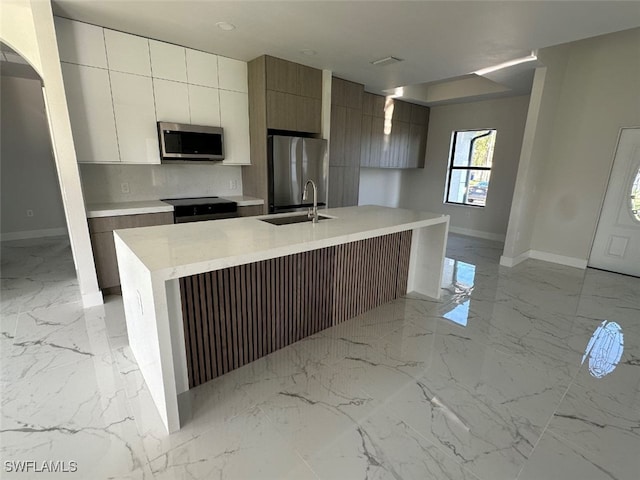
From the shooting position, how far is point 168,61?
3.34 metres

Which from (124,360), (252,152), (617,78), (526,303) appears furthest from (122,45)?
(617,78)

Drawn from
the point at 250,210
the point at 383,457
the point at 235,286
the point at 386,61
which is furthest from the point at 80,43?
the point at 383,457

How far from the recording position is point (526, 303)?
10.9 ft

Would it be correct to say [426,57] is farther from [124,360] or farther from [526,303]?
[124,360]

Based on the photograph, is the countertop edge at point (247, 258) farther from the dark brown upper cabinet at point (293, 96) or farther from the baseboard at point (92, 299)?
the dark brown upper cabinet at point (293, 96)

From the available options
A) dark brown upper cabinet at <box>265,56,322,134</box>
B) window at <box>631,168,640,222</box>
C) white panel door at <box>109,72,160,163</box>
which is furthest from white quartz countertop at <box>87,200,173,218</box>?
window at <box>631,168,640,222</box>

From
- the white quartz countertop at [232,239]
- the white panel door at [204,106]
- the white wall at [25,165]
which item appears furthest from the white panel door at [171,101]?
the white wall at [25,165]

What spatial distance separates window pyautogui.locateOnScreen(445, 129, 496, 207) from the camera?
20.0ft

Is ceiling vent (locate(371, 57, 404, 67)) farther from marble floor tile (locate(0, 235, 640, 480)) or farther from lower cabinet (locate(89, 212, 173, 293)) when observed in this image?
lower cabinet (locate(89, 212, 173, 293))

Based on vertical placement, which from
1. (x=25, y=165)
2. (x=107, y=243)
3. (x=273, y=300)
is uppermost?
(x=25, y=165)

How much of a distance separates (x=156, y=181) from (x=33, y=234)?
3.18 metres

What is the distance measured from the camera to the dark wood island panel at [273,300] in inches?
76.2

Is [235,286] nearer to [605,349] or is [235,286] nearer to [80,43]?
[80,43]

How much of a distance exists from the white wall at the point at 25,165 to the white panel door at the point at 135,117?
3.07 metres
